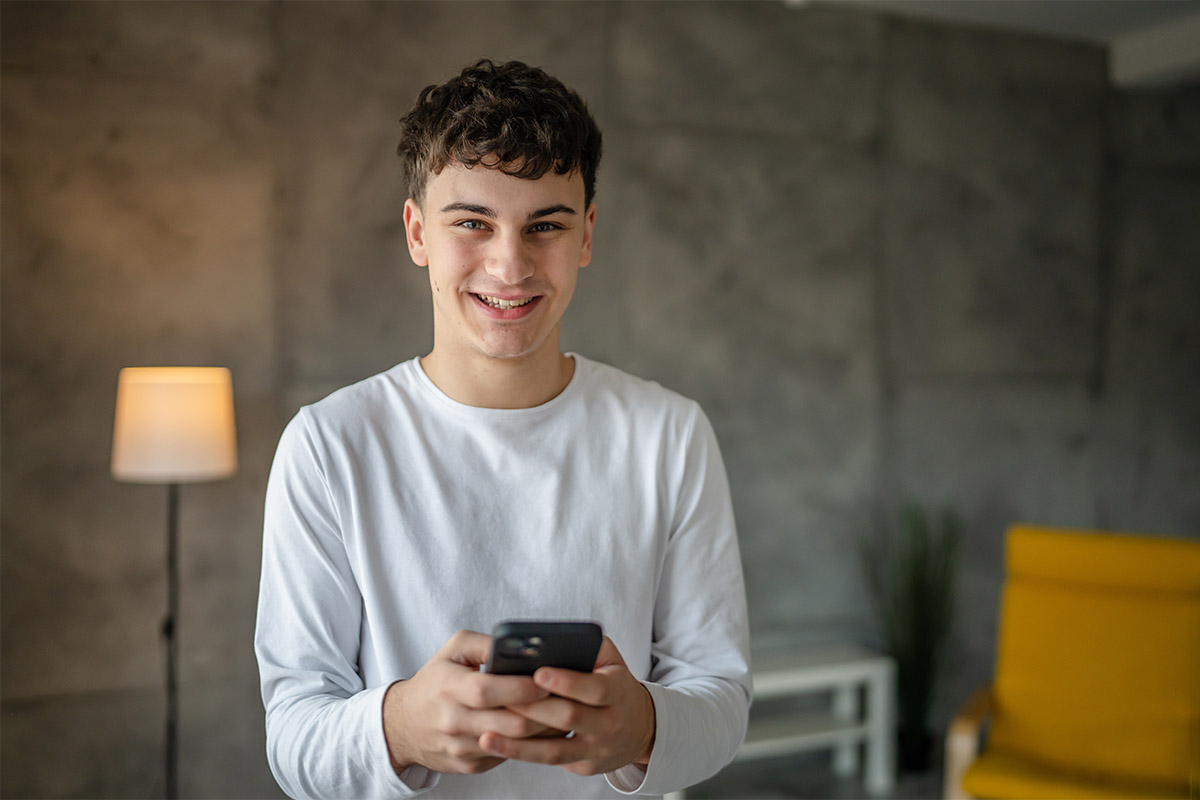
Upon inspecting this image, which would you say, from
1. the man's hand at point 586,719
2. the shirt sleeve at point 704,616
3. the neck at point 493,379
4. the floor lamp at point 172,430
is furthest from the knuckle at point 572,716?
the floor lamp at point 172,430

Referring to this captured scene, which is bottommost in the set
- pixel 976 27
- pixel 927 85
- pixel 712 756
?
pixel 712 756

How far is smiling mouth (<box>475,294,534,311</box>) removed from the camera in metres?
1.24

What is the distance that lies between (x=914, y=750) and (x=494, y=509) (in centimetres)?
316

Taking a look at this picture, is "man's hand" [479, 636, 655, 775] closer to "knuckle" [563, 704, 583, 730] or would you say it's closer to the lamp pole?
"knuckle" [563, 704, 583, 730]

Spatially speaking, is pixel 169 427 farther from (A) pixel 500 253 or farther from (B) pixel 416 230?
(A) pixel 500 253

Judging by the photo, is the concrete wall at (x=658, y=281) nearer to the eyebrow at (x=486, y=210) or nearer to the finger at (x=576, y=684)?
the eyebrow at (x=486, y=210)

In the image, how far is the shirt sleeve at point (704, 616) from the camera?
1.21 meters

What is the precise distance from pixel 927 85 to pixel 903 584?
221 cm

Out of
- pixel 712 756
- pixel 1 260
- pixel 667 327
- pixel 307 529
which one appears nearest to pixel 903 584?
pixel 667 327

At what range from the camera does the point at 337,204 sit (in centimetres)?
312

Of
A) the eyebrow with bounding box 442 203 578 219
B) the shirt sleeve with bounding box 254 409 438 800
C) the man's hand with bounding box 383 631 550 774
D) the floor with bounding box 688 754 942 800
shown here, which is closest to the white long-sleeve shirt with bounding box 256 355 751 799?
the shirt sleeve with bounding box 254 409 438 800

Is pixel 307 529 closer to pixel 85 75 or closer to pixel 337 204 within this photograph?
pixel 337 204

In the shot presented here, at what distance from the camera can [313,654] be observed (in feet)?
3.81

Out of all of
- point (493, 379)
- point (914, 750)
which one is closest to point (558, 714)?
point (493, 379)
